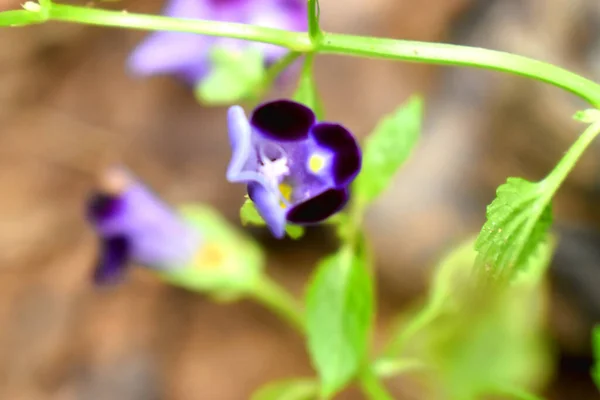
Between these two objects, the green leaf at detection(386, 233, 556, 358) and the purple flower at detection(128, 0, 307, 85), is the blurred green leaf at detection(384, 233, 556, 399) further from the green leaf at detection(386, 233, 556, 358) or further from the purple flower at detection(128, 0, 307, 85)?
the purple flower at detection(128, 0, 307, 85)

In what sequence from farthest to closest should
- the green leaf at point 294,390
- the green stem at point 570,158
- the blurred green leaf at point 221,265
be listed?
the blurred green leaf at point 221,265 < the green leaf at point 294,390 < the green stem at point 570,158

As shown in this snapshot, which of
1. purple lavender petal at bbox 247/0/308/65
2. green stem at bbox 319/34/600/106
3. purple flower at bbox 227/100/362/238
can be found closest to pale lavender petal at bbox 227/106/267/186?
purple flower at bbox 227/100/362/238

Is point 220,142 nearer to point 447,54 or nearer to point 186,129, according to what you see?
point 186,129

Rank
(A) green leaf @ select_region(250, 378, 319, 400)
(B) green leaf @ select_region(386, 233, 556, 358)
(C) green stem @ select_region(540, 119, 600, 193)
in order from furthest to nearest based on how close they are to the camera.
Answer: (A) green leaf @ select_region(250, 378, 319, 400)
(B) green leaf @ select_region(386, 233, 556, 358)
(C) green stem @ select_region(540, 119, 600, 193)

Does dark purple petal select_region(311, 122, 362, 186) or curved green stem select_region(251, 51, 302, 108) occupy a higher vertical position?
curved green stem select_region(251, 51, 302, 108)

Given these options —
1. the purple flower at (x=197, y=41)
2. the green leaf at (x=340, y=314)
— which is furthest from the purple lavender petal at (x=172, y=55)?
the green leaf at (x=340, y=314)

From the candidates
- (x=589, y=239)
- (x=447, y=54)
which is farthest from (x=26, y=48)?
(x=447, y=54)

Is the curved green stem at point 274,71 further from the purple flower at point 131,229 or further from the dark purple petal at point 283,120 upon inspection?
the purple flower at point 131,229
